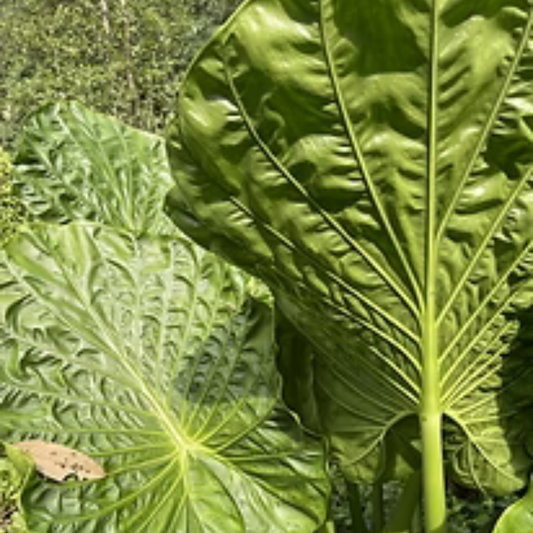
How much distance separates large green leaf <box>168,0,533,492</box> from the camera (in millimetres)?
623

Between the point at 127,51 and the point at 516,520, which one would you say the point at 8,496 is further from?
the point at 127,51

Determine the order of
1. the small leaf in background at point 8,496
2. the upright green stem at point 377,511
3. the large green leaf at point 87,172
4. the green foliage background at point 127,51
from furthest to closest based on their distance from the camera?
the green foliage background at point 127,51 < the small leaf in background at point 8,496 < the large green leaf at point 87,172 < the upright green stem at point 377,511

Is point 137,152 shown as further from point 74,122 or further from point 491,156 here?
point 491,156

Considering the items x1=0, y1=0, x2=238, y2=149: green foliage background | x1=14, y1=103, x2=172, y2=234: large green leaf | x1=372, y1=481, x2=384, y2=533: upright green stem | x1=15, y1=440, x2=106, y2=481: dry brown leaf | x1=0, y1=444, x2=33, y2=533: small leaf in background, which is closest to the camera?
x1=15, y1=440, x2=106, y2=481: dry brown leaf

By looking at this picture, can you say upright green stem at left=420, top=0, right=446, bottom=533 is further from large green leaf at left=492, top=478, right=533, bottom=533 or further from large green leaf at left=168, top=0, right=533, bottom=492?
large green leaf at left=492, top=478, right=533, bottom=533

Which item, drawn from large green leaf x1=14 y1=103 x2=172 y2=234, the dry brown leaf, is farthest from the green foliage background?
the dry brown leaf

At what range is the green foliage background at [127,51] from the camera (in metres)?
7.12

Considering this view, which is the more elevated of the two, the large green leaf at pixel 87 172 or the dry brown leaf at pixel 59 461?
the large green leaf at pixel 87 172

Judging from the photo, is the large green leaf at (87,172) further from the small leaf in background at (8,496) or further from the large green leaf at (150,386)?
the small leaf in background at (8,496)

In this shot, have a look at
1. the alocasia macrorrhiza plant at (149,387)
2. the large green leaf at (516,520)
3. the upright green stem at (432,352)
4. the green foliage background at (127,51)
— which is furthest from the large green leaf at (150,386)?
the green foliage background at (127,51)

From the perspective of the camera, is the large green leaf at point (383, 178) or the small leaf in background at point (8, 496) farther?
the small leaf in background at point (8, 496)

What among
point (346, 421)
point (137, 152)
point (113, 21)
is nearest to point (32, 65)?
point (113, 21)

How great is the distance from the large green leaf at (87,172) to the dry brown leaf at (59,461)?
526mm

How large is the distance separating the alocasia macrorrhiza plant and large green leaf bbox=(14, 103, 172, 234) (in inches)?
11.6
